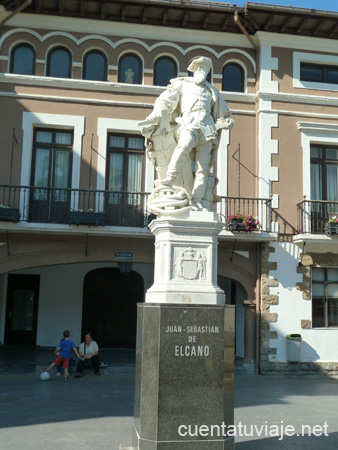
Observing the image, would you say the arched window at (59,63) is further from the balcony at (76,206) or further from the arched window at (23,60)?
the balcony at (76,206)

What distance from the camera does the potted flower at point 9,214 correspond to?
43.6 ft

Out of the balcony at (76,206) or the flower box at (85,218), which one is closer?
the flower box at (85,218)

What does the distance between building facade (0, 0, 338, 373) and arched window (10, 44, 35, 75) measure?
33 mm

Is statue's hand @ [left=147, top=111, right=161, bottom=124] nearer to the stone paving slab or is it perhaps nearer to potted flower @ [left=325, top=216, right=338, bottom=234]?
the stone paving slab

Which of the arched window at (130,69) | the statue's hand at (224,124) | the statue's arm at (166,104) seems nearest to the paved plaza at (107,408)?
the statue's hand at (224,124)

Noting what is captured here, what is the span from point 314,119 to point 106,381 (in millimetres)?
9611

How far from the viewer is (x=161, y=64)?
15.5 metres

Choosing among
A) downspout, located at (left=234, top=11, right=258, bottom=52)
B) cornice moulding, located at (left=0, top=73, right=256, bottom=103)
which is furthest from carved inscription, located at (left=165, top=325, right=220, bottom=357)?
downspout, located at (left=234, top=11, right=258, bottom=52)

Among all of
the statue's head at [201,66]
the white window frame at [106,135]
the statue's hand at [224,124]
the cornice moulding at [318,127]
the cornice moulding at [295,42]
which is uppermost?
the cornice moulding at [295,42]

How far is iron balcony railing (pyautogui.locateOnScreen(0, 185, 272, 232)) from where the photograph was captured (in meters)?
13.8

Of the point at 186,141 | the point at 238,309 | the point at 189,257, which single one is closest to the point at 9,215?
the point at 238,309

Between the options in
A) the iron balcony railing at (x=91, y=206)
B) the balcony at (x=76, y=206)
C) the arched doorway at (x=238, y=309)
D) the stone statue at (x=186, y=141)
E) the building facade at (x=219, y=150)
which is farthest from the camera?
the arched doorway at (x=238, y=309)

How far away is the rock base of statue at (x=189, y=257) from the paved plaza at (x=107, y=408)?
2.24 metres

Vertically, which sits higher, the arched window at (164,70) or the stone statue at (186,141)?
the arched window at (164,70)
